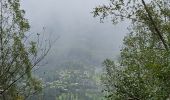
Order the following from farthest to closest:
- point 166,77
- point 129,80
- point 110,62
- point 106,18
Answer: point 110,62, point 106,18, point 129,80, point 166,77

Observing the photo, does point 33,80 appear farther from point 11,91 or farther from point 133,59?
point 133,59

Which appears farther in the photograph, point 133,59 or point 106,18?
point 133,59

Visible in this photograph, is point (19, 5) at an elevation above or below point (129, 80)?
above

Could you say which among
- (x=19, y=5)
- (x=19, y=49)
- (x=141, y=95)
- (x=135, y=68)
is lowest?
(x=141, y=95)

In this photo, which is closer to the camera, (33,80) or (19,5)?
(19,5)

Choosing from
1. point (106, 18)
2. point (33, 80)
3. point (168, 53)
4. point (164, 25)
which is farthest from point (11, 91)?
point (168, 53)

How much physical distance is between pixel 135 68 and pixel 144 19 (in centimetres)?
542

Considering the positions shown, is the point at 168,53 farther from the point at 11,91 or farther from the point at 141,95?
the point at 11,91

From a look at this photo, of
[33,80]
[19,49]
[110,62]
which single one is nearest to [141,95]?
[19,49]

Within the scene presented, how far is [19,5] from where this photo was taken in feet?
122

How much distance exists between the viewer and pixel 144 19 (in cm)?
3528

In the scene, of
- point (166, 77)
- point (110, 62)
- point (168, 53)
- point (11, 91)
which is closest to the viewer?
point (166, 77)

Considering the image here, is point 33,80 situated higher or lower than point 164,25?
lower

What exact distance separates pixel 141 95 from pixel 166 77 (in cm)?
375
